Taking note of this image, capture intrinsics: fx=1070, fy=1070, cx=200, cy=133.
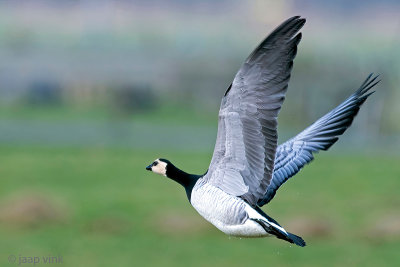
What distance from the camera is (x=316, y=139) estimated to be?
1027 centimetres

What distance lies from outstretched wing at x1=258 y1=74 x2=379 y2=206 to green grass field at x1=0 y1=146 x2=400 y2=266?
15593mm

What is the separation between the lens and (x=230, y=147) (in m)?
8.36

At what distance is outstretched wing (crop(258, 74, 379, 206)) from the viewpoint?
980 centimetres

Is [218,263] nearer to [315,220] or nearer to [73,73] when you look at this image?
[315,220]

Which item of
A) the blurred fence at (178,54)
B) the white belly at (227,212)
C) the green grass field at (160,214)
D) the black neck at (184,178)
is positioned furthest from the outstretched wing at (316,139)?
the blurred fence at (178,54)

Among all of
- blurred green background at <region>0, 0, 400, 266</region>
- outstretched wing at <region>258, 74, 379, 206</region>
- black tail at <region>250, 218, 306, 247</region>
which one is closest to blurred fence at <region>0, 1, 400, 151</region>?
blurred green background at <region>0, 0, 400, 266</region>

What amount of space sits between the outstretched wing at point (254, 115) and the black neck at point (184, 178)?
24 centimetres

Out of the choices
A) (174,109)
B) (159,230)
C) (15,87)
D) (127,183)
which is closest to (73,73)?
(15,87)

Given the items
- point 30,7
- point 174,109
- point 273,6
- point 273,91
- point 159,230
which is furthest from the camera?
point 30,7

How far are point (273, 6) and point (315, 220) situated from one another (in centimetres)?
7696

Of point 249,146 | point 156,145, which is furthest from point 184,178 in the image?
point 156,145

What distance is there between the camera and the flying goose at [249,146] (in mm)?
8156

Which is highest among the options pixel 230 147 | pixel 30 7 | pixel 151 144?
pixel 230 147

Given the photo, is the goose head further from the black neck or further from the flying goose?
the flying goose
